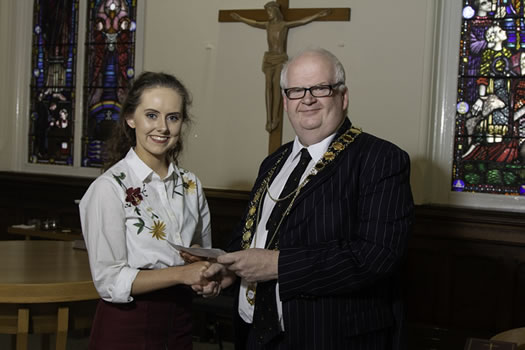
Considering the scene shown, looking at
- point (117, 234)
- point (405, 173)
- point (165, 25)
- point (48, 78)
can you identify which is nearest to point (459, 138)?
point (165, 25)

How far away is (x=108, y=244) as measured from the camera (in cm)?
241

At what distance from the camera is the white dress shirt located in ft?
8.21

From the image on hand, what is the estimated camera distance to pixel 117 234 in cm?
243

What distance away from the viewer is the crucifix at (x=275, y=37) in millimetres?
5770

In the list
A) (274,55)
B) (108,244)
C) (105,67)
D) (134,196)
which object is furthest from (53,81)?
(108,244)

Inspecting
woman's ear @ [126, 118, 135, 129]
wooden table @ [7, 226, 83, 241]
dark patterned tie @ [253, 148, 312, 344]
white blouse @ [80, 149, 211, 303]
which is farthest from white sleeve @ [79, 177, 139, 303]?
wooden table @ [7, 226, 83, 241]

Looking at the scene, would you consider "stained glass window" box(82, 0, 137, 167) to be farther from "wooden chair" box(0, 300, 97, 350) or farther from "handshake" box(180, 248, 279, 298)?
"handshake" box(180, 248, 279, 298)

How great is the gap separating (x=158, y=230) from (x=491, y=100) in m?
3.87

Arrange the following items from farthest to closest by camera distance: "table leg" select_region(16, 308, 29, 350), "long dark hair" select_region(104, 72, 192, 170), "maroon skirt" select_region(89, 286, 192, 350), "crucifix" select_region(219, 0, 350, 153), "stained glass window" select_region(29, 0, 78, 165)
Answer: "stained glass window" select_region(29, 0, 78, 165) → "crucifix" select_region(219, 0, 350, 153) → "table leg" select_region(16, 308, 29, 350) → "long dark hair" select_region(104, 72, 192, 170) → "maroon skirt" select_region(89, 286, 192, 350)

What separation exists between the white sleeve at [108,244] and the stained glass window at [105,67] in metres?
4.76

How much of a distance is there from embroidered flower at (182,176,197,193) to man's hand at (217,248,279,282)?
0.60 meters

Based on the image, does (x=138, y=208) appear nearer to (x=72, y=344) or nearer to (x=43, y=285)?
(x=43, y=285)

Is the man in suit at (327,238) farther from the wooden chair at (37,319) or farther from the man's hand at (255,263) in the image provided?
the wooden chair at (37,319)

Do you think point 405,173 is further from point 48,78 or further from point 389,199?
point 48,78
